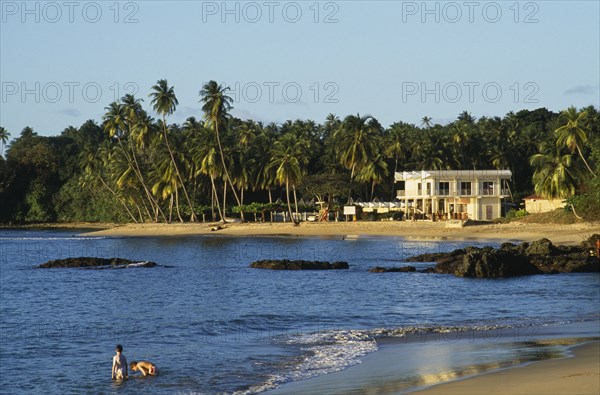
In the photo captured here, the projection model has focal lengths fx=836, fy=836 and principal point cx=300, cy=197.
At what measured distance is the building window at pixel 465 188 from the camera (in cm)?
9356

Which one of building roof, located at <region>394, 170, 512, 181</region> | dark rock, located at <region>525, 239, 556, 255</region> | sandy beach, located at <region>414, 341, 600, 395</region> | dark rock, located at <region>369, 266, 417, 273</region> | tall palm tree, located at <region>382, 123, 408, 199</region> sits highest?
tall palm tree, located at <region>382, 123, 408, 199</region>

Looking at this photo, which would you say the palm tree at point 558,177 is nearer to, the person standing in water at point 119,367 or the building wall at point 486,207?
the building wall at point 486,207

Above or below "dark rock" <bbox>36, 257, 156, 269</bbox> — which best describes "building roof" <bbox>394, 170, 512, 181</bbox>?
above

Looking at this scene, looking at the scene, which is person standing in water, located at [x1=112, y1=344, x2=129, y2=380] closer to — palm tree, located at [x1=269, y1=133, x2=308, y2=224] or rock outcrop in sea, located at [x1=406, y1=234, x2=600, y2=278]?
rock outcrop in sea, located at [x1=406, y1=234, x2=600, y2=278]

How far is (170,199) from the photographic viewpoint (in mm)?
116625

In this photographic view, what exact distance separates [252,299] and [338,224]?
186 ft

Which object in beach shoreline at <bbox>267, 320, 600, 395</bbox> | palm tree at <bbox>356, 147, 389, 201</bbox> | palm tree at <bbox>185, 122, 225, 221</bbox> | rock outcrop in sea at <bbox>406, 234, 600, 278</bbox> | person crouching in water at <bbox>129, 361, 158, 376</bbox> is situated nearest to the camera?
beach shoreline at <bbox>267, 320, 600, 395</bbox>

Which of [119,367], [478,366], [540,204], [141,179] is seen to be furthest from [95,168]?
[478,366]

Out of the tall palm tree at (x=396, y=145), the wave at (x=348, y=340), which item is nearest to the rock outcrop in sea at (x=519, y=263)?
the wave at (x=348, y=340)

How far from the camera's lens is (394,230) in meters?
88.2

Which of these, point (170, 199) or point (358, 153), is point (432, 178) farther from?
point (170, 199)

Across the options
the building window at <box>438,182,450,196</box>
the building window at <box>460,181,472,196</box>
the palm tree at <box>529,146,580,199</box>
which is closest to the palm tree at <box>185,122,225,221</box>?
the building window at <box>438,182,450,196</box>

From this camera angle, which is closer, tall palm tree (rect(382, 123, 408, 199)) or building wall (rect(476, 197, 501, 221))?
building wall (rect(476, 197, 501, 221))

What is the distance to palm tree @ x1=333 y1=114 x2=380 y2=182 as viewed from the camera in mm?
104500
